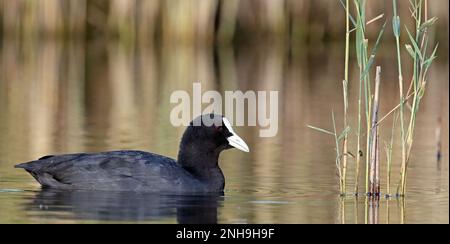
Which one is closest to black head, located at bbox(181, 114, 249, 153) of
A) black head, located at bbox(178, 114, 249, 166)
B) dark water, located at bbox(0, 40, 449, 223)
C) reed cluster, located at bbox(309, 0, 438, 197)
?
black head, located at bbox(178, 114, 249, 166)

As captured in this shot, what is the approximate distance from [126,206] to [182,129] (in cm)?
466

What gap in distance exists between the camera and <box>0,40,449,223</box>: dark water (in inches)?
285

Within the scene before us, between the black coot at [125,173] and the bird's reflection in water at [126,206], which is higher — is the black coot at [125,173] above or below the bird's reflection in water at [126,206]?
above

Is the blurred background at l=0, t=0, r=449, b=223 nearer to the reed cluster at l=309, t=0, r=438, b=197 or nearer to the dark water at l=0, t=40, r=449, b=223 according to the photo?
the dark water at l=0, t=40, r=449, b=223

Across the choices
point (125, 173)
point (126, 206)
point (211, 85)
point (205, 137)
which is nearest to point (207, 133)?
point (205, 137)

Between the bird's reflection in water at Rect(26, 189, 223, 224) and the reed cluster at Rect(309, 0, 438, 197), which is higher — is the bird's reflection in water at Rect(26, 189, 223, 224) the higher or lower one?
the lower one

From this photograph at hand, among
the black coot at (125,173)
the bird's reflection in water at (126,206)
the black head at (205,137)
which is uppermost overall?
the black head at (205,137)

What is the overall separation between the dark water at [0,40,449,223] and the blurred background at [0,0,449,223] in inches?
0.8

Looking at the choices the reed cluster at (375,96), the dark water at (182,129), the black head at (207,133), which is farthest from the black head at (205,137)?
the reed cluster at (375,96)

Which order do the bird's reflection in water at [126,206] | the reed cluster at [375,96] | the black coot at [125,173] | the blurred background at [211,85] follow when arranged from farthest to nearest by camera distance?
1. the blurred background at [211,85]
2. the black coot at [125,173]
3. the reed cluster at [375,96]
4. the bird's reflection in water at [126,206]

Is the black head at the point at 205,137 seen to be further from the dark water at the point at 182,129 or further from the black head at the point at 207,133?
the dark water at the point at 182,129

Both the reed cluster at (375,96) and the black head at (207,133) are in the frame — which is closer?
the reed cluster at (375,96)

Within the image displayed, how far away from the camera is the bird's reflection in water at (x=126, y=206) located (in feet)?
22.5

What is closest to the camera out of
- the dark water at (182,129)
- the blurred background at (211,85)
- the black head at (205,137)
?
the dark water at (182,129)
